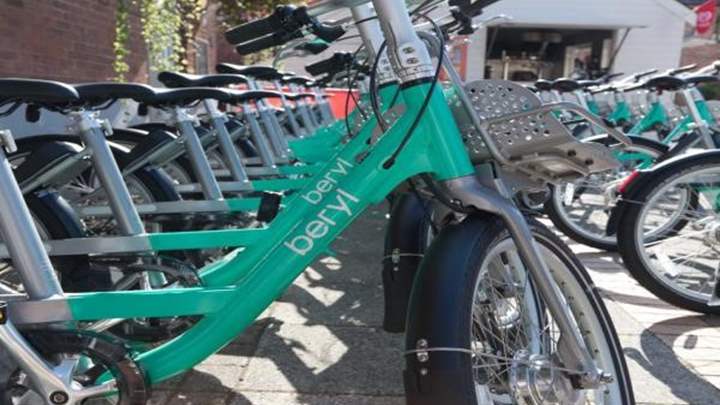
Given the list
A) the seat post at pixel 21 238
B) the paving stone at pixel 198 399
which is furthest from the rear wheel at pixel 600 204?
the seat post at pixel 21 238

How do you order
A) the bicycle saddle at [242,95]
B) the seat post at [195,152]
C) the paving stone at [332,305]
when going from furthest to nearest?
the bicycle saddle at [242,95], the paving stone at [332,305], the seat post at [195,152]

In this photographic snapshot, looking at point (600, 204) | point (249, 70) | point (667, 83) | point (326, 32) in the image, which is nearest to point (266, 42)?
point (326, 32)

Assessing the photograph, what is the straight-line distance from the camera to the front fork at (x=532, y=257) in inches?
56.8

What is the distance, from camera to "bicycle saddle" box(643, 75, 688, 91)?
4.00m

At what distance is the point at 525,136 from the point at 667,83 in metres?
3.22

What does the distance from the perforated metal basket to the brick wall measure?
156 inches

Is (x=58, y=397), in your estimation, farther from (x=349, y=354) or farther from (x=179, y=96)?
(x=179, y=96)

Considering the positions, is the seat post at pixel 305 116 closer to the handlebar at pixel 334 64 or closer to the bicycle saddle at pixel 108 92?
the handlebar at pixel 334 64

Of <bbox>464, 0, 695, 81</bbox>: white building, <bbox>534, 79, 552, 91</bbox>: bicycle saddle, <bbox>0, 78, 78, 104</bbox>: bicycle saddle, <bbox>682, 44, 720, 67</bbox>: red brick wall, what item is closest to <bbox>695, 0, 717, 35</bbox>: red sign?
<bbox>464, 0, 695, 81</bbox>: white building

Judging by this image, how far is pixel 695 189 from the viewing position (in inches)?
122

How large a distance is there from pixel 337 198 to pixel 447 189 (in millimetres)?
287

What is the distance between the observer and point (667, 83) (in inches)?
162

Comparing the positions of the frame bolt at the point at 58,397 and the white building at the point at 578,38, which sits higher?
the frame bolt at the point at 58,397

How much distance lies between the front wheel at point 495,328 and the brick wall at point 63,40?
4044 mm
